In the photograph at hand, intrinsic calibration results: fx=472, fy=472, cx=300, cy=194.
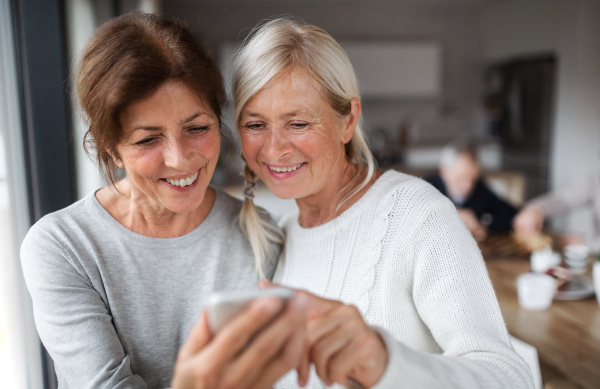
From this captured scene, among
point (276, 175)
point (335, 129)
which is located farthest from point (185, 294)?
point (335, 129)

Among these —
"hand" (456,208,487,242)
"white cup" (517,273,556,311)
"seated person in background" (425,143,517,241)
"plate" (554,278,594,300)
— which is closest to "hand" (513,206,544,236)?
"hand" (456,208,487,242)

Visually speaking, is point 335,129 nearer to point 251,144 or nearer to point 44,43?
point 251,144

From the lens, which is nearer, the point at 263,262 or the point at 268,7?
the point at 263,262

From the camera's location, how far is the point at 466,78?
6.48 metres

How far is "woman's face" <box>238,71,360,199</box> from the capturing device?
3.65ft

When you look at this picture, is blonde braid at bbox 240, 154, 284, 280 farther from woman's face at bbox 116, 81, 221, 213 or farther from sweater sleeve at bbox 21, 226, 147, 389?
sweater sleeve at bbox 21, 226, 147, 389

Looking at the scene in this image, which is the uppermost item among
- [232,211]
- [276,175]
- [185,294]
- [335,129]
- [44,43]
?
[44,43]

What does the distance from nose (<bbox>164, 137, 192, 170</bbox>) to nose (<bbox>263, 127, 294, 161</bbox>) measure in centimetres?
22

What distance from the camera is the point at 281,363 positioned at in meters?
0.58

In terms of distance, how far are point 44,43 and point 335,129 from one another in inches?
36.3

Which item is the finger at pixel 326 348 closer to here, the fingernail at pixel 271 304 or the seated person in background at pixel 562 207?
the fingernail at pixel 271 304

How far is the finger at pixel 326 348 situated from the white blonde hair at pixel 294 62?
0.61m

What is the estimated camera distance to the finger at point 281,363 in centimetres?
57

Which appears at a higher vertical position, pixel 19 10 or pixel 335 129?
pixel 19 10
